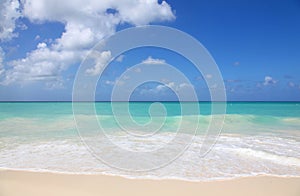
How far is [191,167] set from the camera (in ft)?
17.8

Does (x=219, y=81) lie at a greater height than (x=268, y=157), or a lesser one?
greater

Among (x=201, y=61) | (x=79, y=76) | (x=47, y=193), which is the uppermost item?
(x=201, y=61)

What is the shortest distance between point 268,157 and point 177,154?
2157 mm

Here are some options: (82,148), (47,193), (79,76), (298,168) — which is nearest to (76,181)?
(47,193)

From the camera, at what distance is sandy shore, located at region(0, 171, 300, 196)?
396 centimetres

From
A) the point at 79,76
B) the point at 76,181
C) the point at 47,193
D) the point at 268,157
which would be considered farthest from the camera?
the point at 268,157

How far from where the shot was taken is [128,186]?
4.23 metres

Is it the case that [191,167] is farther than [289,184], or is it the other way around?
[191,167]

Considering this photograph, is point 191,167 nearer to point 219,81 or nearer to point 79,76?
point 219,81

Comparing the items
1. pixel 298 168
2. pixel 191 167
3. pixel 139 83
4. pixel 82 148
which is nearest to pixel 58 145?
pixel 82 148

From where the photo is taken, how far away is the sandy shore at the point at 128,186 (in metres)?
3.96

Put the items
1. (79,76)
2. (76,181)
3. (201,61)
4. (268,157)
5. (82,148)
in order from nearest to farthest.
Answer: (76,181) → (79,76) → (201,61) → (268,157) → (82,148)

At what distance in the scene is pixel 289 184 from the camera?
4.55m

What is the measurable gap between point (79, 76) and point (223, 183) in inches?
122
